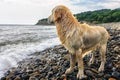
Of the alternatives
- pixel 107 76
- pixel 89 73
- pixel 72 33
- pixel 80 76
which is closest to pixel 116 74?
pixel 107 76

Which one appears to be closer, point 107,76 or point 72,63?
point 107,76

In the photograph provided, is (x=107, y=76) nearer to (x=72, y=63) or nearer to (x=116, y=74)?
(x=116, y=74)

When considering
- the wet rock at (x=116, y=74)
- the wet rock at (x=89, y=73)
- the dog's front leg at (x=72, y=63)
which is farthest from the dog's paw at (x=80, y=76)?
the wet rock at (x=116, y=74)

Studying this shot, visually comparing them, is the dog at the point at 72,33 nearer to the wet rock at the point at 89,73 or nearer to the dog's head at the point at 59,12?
the dog's head at the point at 59,12

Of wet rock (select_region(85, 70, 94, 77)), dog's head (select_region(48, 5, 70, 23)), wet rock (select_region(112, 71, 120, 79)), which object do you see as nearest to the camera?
dog's head (select_region(48, 5, 70, 23))

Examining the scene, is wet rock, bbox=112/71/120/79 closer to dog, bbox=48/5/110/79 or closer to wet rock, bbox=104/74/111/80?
wet rock, bbox=104/74/111/80

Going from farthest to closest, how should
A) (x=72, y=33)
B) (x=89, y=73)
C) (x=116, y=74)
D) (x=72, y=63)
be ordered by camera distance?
1. (x=72, y=63)
2. (x=89, y=73)
3. (x=116, y=74)
4. (x=72, y=33)

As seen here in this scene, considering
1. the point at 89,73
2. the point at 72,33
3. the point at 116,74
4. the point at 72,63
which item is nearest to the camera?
the point at 72,33

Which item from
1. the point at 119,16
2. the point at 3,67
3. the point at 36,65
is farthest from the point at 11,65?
the point at 119,16

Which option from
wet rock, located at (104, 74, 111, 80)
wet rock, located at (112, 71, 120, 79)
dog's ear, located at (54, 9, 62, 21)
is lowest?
wet rock, located at (104, 74, 111, 80)

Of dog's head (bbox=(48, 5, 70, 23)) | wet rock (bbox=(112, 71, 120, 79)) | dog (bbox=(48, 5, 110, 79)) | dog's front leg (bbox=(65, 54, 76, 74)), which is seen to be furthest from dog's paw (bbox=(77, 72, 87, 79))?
dog's head (bbox=(48, 5, 70, 23))

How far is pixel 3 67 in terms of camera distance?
11.9 metres

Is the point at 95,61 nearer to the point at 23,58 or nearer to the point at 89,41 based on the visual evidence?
the point at 89,41

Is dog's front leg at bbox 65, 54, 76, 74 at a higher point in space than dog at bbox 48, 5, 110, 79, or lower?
lower
